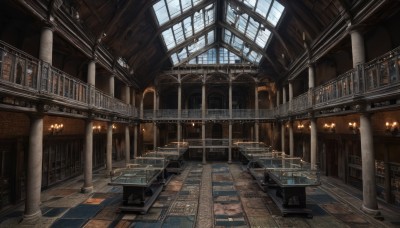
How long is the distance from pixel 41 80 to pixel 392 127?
15.5 m

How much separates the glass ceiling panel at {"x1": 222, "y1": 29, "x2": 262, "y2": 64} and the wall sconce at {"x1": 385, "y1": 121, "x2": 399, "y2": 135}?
16229 mm

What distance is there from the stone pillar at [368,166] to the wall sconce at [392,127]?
1870 mm

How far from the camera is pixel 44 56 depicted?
1015cm

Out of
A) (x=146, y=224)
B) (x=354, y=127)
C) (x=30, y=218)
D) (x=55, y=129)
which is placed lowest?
(x=146, y=224)

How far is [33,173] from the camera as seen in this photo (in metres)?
9.64

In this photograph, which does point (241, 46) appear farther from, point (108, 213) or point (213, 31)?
point (108, 213)

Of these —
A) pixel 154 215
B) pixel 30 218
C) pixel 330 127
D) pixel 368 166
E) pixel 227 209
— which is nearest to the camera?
pixel 30 218

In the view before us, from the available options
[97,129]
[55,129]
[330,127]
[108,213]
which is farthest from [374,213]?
[97,129]

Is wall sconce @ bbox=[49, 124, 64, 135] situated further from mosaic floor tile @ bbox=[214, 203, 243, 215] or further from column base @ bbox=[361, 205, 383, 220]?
column base @ bbox=[361, 205, 383, 220]

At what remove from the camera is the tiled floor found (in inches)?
377

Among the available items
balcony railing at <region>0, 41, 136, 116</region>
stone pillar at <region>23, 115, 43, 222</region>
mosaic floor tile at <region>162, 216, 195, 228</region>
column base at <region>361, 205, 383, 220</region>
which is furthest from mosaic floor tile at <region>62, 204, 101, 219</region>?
column base at <region>361, 205, 383, 220</region>

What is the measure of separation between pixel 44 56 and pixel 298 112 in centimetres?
1632

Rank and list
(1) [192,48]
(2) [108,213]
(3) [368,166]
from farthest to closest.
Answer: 1. (1) [192,48]
2. (2) [108,213]
3. (3) [368,166]

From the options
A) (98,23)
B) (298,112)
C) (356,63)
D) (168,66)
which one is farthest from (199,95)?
(356,63)
